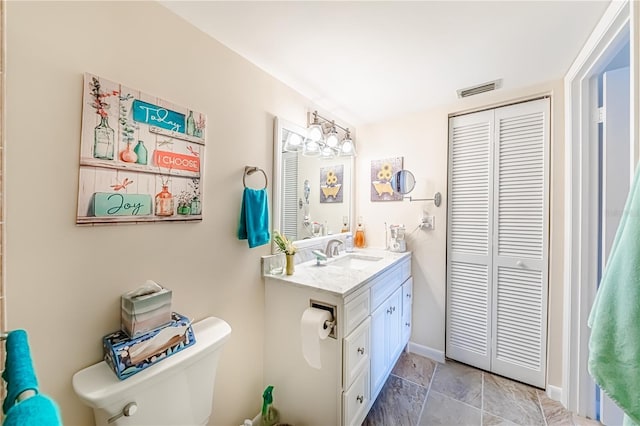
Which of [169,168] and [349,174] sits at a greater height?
[349,174]

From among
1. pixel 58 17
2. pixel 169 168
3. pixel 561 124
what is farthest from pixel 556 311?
pixel 58 17

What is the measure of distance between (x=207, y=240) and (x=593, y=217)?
231 cm

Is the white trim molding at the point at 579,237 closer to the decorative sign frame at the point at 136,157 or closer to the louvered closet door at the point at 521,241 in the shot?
the louvered closet door at the point at 521,241

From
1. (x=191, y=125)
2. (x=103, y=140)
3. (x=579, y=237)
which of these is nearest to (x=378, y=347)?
(x=579, y=237)

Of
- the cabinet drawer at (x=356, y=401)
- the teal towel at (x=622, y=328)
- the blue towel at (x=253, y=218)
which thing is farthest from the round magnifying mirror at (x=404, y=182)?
the teal towel at (x=622, y=328)

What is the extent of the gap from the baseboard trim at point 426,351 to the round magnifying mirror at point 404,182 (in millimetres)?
1426

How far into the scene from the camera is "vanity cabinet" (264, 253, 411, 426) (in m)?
1.30

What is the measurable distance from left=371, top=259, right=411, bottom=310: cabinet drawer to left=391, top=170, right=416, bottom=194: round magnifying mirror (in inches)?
25.3

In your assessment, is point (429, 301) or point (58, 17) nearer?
point (58, 17)

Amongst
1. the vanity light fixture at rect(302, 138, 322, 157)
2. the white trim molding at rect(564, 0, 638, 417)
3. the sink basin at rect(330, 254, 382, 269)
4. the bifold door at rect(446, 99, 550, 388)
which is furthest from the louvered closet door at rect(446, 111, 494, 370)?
the vanity light fixture at rect(302, 138, 322, 157)

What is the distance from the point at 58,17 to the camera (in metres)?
0.85

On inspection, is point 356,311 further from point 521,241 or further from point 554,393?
point 554,393

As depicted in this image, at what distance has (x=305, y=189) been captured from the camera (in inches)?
79.4

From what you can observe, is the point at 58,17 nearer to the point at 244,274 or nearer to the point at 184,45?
the point at 184,45
